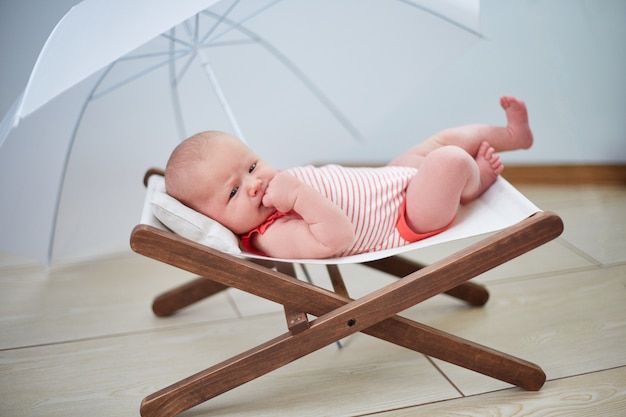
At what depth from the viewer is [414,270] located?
1.80 meters

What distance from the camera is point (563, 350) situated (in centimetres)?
165

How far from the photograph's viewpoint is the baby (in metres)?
1.44

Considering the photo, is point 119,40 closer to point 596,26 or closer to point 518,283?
point 518,283

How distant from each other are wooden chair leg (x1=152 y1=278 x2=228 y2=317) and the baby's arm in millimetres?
476

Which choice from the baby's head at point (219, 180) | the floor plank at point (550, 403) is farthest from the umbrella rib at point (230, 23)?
the floor plank at point (550, 403)

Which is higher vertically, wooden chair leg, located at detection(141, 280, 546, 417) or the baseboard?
wooden chair leg, located at detection(141, 280, 546, 417)

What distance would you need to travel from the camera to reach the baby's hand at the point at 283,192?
1.43m

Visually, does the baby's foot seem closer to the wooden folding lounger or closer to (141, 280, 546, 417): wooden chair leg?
the wooden folding lounger

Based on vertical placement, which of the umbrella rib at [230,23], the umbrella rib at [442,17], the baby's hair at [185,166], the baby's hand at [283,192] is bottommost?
the baby's hand at [283,192]

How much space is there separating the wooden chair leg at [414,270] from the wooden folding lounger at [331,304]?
1.06 ft

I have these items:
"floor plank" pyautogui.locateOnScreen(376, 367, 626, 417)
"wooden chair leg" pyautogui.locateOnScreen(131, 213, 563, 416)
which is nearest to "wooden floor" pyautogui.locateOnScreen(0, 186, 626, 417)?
"floor plank" pyautogui.locateOnScreen(376, 367, 626, 417)

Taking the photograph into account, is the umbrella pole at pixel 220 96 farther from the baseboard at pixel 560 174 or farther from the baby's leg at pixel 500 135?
the baseboard at pixel 560 174

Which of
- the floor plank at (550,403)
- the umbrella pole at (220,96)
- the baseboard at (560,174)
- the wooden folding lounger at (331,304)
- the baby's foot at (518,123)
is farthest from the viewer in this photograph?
the baseboard at (560,174)

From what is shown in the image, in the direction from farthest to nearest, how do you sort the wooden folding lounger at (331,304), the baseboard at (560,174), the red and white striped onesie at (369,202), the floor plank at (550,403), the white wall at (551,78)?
the baseboard at (560,174)
the white wall at (551,78)
the red and white striped onesie at (369,202)
the floor plank at (550,403)
the wooden folding lounger at (331,304)
